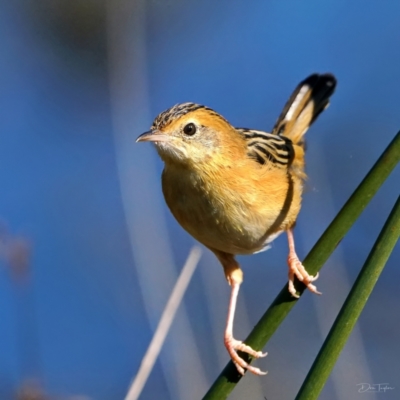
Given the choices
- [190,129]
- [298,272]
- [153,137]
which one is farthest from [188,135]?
[298,272]

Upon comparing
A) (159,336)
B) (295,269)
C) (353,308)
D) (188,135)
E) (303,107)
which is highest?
(353,308)

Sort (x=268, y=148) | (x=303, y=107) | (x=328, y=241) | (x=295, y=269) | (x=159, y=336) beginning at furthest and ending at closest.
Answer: (x=303, y=107) → (x=268, y=148) → (x=295, y=269) → (x=159, y=336) → (x=328, y=241)

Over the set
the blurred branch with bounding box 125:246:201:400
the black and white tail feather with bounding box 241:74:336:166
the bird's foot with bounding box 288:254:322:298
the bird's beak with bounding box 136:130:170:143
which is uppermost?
the black and white tail feather with bounding box 241:74:336:166

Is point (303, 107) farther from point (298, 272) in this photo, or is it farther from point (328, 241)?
point (328, 241)

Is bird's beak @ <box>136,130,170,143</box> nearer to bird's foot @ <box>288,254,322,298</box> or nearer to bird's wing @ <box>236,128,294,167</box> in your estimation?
bird's wing @ <box>236,128,294,167</box>

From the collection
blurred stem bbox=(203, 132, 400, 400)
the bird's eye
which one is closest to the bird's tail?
the bird's eye

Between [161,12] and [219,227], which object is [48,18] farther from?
[219,227]

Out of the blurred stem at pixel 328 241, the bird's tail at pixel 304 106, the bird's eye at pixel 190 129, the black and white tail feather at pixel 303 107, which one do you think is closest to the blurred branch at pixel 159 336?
the blurred stem at pixel 328 241
